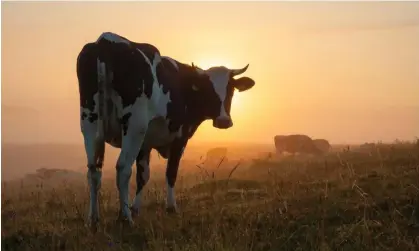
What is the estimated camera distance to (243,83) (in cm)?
1088

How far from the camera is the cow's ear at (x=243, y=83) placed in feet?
35.5

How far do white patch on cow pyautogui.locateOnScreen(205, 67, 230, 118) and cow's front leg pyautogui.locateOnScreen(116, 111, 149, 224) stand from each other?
267cm

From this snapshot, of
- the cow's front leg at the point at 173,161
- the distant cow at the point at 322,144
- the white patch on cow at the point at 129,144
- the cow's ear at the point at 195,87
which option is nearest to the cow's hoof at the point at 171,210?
the cow's front leg at the point at 173,161

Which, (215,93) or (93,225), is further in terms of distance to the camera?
(215,93)

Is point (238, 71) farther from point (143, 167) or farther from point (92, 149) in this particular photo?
point (92, 149)

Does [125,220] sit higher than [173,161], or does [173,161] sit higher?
[173,161]

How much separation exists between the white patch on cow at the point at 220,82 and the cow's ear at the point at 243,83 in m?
0.49

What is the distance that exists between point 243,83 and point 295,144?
27180mm

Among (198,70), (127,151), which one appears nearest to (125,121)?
(127,151)

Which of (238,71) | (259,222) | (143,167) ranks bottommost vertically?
(259,222)

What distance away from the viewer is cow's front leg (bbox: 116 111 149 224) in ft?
25.6

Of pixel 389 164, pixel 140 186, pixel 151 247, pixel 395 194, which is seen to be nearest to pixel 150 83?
pixel 140 186

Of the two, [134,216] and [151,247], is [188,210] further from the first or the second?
[151,247]

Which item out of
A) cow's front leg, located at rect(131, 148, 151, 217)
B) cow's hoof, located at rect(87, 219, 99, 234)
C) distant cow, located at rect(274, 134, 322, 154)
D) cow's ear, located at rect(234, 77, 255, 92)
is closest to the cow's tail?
cow's hoof, located at rect(87, 219, 99, 234)
